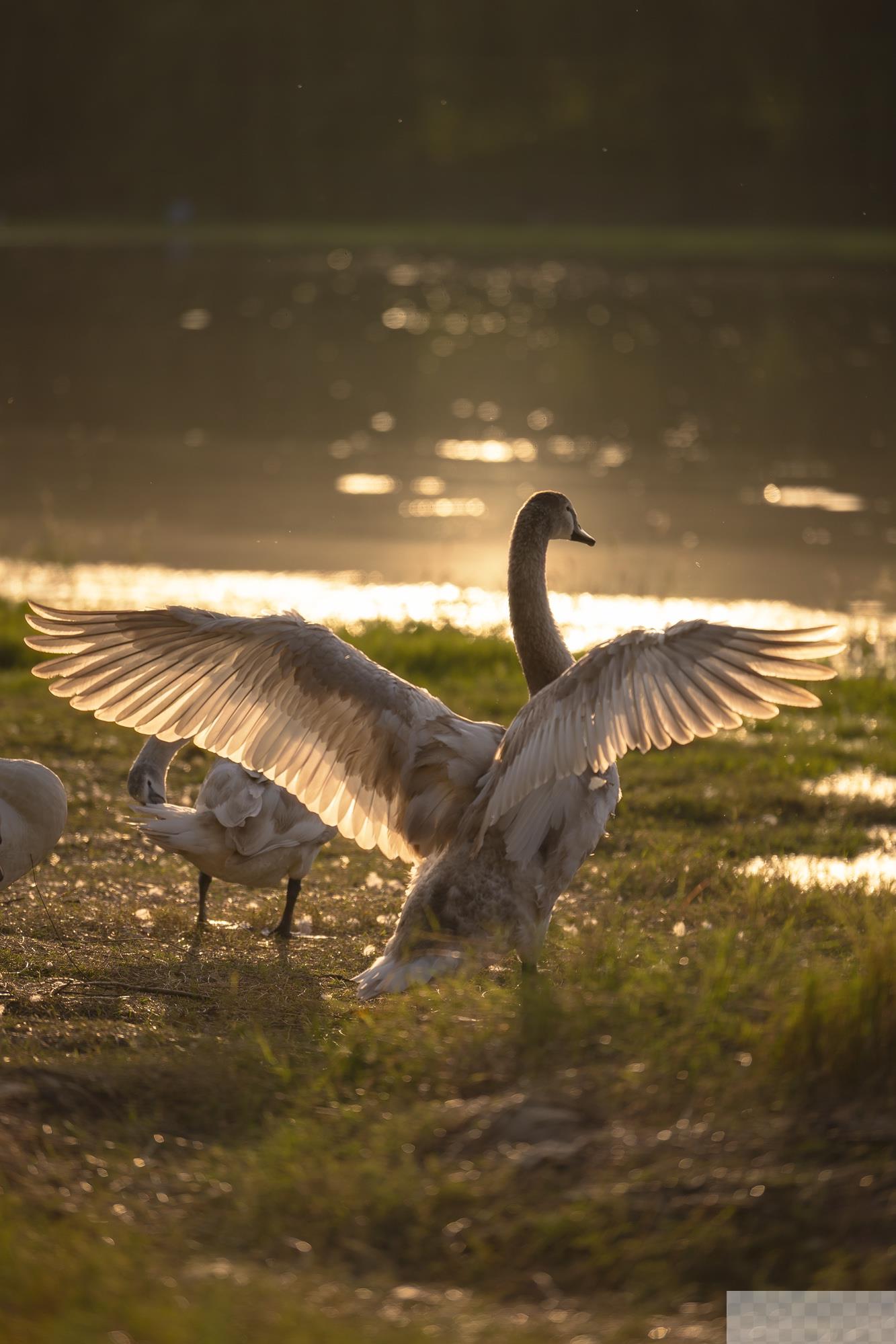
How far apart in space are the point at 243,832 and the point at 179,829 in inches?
9.4

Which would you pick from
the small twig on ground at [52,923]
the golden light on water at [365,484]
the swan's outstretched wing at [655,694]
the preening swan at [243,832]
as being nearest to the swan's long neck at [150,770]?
the preening swan at [243,832]

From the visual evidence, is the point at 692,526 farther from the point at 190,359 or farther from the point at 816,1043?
the point at 190,359

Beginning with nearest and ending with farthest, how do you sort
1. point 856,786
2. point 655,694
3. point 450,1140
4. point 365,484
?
point 450,1140 → point 655,694 → point 856,786 → point 365,484

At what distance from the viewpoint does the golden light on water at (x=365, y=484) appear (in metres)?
18.4

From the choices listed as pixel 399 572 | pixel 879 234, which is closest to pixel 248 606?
pixel 399 572

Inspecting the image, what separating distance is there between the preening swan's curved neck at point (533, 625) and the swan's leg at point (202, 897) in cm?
151

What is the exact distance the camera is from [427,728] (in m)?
5.63

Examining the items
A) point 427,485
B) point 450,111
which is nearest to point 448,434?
point 427,485

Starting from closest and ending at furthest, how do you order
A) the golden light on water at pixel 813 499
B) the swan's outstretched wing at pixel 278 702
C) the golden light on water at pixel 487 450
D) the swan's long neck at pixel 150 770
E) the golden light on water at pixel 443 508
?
1. the swan's outstretched wing at pixel 278 702
2. the swan's long neck at pixel 150 770
3. the golden light on water at pixel 443 508
4. the golden light on water at pixel 813 499
5. the golden light on water at pixel 487 450

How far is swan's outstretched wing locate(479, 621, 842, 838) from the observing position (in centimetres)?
480

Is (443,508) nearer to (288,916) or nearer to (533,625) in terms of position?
(288,916)

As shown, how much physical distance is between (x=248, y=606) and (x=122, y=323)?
881 inches

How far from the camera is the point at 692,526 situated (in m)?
16.7

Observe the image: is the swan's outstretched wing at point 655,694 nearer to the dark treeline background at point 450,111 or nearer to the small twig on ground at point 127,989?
the small twig on ground at point 127,989
